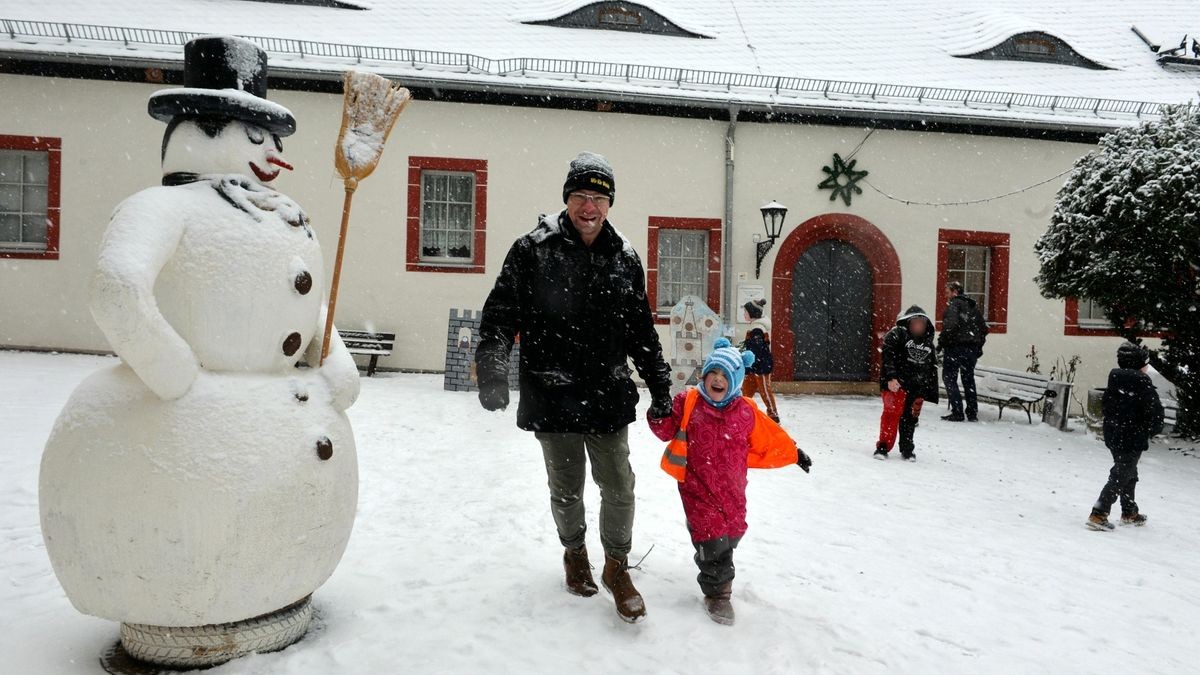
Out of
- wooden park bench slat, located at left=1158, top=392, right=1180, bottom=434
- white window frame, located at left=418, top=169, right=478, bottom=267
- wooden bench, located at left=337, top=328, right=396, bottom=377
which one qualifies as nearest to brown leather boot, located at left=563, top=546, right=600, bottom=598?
wooden bench, located at left=337, top=328, right=396, bottom=377

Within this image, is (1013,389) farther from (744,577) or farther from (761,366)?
(744,577)

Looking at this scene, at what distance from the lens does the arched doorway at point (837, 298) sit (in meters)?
11.6

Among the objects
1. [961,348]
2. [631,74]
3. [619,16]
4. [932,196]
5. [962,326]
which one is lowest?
[961,348]

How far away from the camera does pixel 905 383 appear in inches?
278

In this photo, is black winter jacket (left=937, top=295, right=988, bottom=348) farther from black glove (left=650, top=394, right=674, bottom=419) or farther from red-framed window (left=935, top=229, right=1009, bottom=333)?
black glove (left=650, top=394, right=674, bottom=419)


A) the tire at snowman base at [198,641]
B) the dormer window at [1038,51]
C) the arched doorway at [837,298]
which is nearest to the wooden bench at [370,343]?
the arched doorway at [837,298]

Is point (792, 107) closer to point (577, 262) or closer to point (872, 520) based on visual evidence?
point (872, 520)

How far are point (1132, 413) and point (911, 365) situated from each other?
2026mm

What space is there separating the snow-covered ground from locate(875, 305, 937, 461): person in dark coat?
0.86 feet

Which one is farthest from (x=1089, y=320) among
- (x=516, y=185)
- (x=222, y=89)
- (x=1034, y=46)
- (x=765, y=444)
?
(x=222, y=89)

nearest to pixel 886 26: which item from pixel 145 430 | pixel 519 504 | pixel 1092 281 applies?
pixel 1092 281

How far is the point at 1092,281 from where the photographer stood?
8398 millimetres

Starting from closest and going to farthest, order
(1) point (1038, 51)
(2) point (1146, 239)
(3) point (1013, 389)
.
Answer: (2) point (1146, 239), (3) point (1013, 389), (1) point (1038, 51)

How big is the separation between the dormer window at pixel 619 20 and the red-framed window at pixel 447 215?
3143mm
